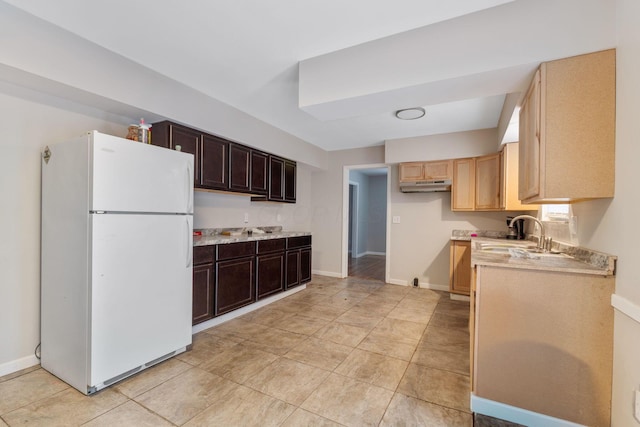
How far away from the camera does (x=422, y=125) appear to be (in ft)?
12.6

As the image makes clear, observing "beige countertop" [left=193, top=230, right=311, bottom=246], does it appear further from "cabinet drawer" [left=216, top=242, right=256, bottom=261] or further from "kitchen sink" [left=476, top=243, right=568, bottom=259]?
"kitchen sink" [left=476, top=243, right=568, bottom=259]

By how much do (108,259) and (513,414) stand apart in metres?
2.72

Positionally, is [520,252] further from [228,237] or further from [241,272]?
[228,237]

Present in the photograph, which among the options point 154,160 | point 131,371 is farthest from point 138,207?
point 131,371

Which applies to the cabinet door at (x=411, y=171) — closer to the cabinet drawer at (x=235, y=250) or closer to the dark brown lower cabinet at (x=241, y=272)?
the dark brown lower cabinet at (x=241, y=272)

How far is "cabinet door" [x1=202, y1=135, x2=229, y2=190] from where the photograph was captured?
2.99 meters

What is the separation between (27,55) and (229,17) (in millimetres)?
1337

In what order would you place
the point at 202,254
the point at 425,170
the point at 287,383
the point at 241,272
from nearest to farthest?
1. the point at 287,383
2. the point at 202,254
3. the point at 241,272
4. the point at 425,170

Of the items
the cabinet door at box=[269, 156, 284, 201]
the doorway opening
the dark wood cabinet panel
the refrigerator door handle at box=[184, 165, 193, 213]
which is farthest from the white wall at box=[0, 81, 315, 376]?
the doorway opening

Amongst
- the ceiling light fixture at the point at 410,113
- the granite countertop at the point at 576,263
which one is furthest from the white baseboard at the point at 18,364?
the ceiling light fixture at the point at 410,113

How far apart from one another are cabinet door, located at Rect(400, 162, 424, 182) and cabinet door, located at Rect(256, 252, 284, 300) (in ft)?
7.60

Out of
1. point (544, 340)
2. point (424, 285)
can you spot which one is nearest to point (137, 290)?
point (544, 340)

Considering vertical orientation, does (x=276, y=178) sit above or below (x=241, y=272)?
above

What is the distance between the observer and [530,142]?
188cm
